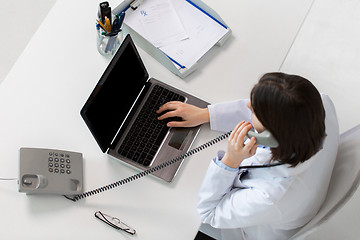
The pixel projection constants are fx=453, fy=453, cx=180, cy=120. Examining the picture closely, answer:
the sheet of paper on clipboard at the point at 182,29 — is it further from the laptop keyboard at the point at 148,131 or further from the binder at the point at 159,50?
the laptop keyboard at the point at 148,131

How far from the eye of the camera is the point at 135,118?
4.91 feet

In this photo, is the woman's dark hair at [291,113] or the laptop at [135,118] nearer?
the woman's dark hair at [291,113]

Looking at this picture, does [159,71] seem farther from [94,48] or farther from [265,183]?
[265,183]

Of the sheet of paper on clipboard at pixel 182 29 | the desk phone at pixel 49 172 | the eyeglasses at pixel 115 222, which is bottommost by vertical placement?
the eyeglasses at pixel 115 222

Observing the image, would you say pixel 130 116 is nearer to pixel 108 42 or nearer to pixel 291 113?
pixel 108 42

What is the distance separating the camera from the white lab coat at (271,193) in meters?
1.20

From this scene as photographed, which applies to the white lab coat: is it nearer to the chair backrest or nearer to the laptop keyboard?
the chair backrest

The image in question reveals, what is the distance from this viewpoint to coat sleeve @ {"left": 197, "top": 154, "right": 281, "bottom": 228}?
1.22 meters

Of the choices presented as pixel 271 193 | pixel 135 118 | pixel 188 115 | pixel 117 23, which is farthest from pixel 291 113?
pixel 117 23

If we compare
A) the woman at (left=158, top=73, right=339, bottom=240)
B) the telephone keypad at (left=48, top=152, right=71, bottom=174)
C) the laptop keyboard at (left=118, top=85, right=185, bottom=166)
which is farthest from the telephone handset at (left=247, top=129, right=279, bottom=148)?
the telephone keypad at (left=48, top=152, right=71, bottom=174)

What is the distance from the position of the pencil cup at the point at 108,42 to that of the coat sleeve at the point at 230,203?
0.55 metres

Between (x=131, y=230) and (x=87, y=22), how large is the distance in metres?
0.77

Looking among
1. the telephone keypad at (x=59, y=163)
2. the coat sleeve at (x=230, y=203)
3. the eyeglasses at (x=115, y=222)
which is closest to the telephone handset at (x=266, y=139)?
the coat sleeve at (x=230, y=203)

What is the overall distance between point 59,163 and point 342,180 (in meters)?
0.82
